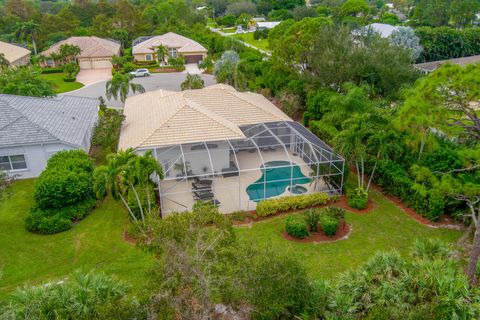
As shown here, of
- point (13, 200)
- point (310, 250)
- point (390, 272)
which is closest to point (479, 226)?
point (390, 272)

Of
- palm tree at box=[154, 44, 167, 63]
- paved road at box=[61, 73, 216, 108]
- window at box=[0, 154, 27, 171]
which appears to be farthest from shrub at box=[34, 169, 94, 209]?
palm tree at box=[154, 44, 167, 63]

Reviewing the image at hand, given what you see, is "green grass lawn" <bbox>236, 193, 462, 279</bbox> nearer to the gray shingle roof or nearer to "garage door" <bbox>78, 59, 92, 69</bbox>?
the gray shingle roof

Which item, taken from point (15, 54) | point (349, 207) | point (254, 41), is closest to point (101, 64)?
point (15, 54)

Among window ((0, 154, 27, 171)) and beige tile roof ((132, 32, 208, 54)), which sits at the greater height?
beige tile roof ((132, 32, 208, 54))

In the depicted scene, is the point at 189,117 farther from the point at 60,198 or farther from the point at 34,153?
the point at 34,153

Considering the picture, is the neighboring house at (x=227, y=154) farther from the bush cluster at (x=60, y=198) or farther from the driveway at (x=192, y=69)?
the driveway at (x=192, y=69)

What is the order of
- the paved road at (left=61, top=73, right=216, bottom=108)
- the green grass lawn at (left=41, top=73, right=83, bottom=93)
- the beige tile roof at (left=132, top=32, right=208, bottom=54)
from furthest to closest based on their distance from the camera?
the beige tile roof at (left=132, top=32, right=208, bottom=54)
the green grass lawn at (left=41, top=73, right=83, bottom=93)
the paved road at (left=61, top=73, right=216, bottom=108)

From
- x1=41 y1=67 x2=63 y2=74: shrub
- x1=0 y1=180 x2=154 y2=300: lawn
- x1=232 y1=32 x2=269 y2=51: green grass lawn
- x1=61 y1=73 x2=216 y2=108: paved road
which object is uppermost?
x1=232 y1=32 x2=269 y2=51: green grass lawn

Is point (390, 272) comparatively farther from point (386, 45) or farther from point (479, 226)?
point (386, 45)
